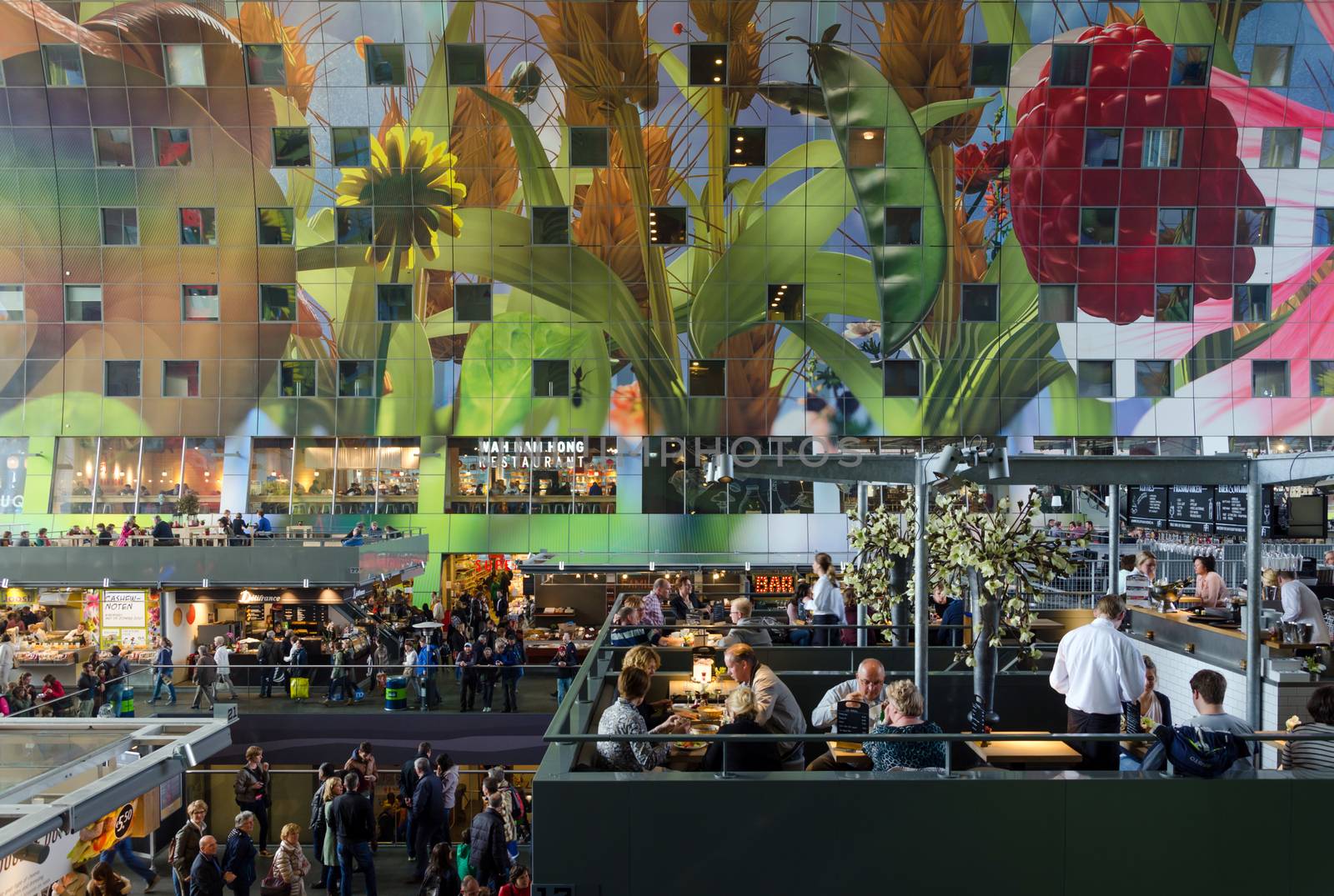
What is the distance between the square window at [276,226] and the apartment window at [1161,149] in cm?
2395

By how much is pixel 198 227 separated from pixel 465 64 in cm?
913

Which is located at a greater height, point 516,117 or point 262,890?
point 516,117

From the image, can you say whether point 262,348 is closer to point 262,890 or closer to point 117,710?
point 117,710

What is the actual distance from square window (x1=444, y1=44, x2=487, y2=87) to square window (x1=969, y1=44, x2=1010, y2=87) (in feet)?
43.9

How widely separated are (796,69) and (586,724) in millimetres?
23510

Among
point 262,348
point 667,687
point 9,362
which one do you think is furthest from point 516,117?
point 667,687

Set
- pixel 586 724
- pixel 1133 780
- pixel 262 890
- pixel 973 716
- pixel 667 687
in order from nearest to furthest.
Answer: pixel 1133 780, pixel 586 724, pixel 973 716, pixel 262 890, pixel 667 687

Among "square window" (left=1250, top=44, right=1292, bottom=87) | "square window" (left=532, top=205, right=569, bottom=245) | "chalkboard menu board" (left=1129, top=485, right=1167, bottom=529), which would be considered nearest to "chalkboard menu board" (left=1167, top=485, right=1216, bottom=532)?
"chalkboard menu board" (left=1129, top=485, right=1167, bottom=529)

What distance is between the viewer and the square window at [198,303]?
29234 millimetres

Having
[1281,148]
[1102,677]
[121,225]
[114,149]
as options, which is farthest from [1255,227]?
[114,149]

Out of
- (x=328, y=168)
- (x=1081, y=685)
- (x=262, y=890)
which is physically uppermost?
(x=328, y=168)

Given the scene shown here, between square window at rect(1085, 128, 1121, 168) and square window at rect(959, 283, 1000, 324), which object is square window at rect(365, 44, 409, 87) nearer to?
square window at rect(959, 283, 1000, 324)

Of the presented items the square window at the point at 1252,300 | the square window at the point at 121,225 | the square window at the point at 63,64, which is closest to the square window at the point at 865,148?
the square window at the point at 1252,300

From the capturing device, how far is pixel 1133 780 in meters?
6.10
